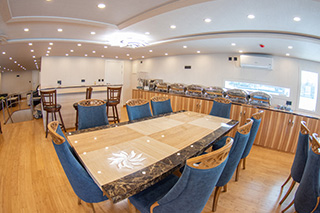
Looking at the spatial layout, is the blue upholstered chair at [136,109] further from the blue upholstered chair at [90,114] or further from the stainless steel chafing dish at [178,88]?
the stainless steel chafing dish at [178,88]

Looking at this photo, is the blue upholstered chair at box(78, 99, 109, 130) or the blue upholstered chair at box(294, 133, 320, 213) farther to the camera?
the blue upholstered chair at box(78, 99, 109, 130)

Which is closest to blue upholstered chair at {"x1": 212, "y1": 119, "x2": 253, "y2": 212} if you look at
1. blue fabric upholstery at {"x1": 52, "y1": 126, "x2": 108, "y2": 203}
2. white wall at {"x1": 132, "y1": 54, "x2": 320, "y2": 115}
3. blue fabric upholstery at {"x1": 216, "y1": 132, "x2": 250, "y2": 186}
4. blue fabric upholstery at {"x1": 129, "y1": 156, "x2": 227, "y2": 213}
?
blue fabric upholstery at {"x1": 216, "y1": 132, "x2": 250, "y2": 186}

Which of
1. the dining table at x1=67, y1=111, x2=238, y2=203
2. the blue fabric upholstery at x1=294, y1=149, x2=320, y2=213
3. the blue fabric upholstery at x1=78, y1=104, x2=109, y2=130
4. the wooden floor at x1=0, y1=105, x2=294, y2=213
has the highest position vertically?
the blue fabric upholstery at x1=78, y1=104, x2=109, y2=130

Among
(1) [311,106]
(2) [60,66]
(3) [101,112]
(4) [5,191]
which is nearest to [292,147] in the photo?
(1) [311,106]

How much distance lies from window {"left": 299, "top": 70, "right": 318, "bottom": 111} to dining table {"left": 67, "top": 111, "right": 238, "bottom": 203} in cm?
443

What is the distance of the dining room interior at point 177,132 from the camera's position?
1.20 m

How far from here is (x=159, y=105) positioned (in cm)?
324

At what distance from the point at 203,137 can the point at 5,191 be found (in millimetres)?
2613

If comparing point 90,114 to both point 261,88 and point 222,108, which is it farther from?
point 261,88

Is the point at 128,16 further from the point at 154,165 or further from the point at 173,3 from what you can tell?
the point at 154,165

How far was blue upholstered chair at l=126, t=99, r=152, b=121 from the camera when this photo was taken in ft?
8.52

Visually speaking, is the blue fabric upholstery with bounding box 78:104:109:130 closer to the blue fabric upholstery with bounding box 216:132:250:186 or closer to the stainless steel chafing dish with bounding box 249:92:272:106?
the blue fabric upholstery with bounding box 216:132:250:186

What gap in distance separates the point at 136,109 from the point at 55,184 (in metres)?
1.57

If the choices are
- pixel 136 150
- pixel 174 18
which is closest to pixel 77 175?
pixel 136 150
